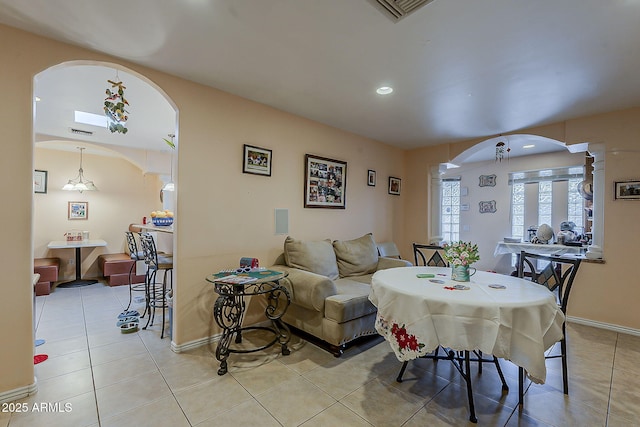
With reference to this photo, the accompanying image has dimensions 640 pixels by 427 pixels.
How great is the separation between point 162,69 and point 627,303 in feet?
17.4

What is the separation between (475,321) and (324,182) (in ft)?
8.46

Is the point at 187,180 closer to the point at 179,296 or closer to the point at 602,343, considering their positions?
the point at 179,296

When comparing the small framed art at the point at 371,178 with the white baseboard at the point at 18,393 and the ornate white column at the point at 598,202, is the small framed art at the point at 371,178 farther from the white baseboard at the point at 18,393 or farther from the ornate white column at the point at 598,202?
the white baseboard at the point at 18,393

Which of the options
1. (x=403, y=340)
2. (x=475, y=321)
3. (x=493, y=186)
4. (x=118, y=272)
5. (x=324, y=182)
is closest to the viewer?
(x=475, y=321)

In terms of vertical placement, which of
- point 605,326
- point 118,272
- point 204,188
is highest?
point 204,188

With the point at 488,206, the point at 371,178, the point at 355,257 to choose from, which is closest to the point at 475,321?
the point at 355,257

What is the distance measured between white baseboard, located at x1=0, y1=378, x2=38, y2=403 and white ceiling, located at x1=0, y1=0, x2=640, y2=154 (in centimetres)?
240

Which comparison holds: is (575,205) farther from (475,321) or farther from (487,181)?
(475,321)

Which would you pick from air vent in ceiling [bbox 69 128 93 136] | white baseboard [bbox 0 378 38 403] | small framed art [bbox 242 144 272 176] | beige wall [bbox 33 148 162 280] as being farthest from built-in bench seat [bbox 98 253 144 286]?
small framed art [bbox 242 144 272 176]

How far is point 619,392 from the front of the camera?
2.00 metres

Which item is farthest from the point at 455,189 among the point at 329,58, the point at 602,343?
the point at 329,58

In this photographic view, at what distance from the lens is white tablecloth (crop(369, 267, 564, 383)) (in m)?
1.49

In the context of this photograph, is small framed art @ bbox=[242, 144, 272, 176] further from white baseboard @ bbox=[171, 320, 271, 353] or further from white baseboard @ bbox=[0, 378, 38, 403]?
white baseboard @ bbox=[0, 378, 38, 403]

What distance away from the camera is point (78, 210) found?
548cm
